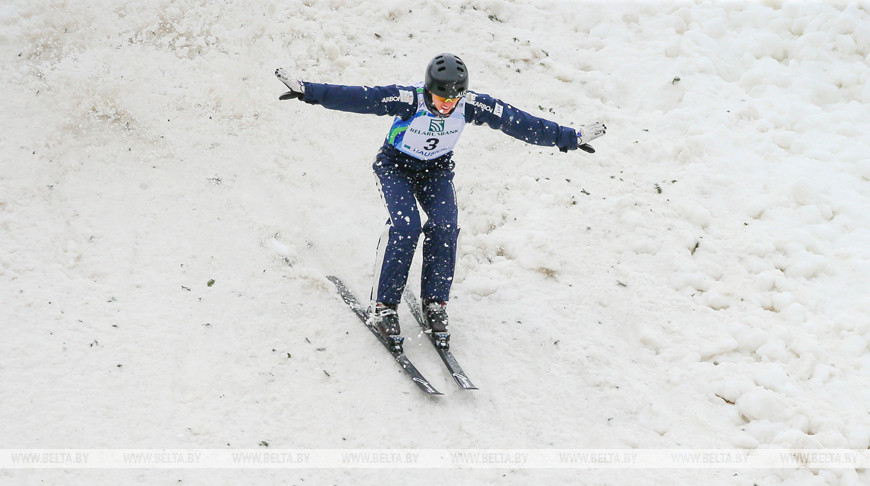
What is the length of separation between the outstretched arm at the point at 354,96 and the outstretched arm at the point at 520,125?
1.56ft

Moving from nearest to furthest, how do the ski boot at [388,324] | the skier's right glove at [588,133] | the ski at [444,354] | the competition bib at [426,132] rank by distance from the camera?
1. the ski at [444,354]
2. the competition bib at [426,132]
3. the ski boot at [388,324]
4. the skier's right glove at [588,133]

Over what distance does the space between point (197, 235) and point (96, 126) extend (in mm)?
1656

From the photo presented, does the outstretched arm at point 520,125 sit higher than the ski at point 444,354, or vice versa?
the outstretched arm at point 520,125

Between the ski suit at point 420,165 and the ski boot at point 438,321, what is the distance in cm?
6

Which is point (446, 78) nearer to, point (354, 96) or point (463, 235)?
point (354, 96)

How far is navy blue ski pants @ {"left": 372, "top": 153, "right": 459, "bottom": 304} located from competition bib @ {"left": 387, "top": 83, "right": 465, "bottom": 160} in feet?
0.49

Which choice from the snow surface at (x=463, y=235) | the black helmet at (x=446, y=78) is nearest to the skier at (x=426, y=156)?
the black helmet at (x=446, y=78)

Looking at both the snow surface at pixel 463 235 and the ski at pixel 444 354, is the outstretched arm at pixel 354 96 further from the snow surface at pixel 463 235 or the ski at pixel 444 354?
the ski at pixel 444 354

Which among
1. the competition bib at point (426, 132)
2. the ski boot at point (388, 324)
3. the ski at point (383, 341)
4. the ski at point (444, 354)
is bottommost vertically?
the ski at point (383, 341)

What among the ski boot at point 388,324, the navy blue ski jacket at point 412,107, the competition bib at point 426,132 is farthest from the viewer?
the ski boot at point 388,324

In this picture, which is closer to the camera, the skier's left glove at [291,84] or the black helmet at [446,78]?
the skier's left glove at [291,84]

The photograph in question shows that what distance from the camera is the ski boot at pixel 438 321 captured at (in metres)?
5.18

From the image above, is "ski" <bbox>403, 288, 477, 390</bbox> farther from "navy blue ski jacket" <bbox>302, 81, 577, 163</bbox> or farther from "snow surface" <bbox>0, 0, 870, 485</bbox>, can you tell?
"navy blue ski jacket" <bbox>302, 81, 577, 163</bbox>

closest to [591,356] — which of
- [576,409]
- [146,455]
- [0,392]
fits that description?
[576,409]
